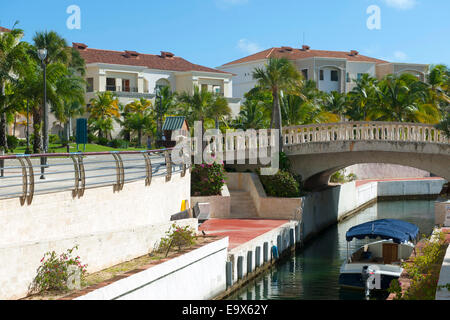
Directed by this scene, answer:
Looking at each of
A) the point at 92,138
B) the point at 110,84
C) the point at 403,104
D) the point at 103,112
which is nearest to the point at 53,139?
the point at 92,138

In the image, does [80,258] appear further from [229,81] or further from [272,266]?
[229,81]

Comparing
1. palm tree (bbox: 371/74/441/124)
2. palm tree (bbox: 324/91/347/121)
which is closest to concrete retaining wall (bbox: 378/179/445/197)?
palm tree (bbox: 371/74/441/124)

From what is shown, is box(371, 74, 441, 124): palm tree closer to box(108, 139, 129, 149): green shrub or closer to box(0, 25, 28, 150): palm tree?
box(108, 139, 129, 149): green shrub

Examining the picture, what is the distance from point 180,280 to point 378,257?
9.52 m

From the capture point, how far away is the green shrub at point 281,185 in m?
32.3

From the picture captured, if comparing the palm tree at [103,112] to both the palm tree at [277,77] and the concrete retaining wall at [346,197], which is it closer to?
the concrete retaining wall at [346,197]

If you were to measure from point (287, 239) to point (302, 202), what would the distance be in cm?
387

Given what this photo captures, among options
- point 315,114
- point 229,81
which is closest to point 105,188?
point 315,114

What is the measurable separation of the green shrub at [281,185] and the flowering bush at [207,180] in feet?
9.20

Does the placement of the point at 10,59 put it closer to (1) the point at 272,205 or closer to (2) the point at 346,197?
(1) the point at 272,205

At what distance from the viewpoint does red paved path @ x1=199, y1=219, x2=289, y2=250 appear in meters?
24.5

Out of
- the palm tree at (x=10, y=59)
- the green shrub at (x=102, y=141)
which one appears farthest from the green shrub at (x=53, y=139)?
the palm tree at (x=10, y=59)

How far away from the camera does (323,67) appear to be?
81.9 meters
